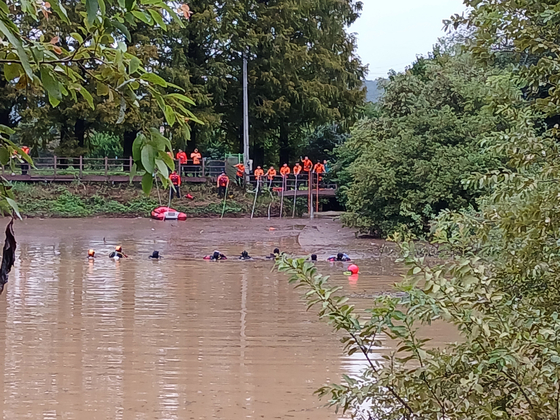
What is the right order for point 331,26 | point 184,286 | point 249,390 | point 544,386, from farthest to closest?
point 331,26 < point 184,286 < point 249,390 < point 544,386

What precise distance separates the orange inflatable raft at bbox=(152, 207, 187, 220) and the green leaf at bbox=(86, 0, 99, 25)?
2836 centimetres

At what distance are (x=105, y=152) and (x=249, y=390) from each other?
1692 inches

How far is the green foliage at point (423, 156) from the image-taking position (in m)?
21.8

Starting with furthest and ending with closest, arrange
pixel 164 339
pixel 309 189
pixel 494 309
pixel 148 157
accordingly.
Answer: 1. pixel 309 189
2. pixel 164 339
3. pixel 494 309
4. pixel 148 157

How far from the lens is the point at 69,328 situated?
1000 centimetres

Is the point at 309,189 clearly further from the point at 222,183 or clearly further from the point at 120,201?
the point at 120,201

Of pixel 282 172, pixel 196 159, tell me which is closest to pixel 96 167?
pixel 196 159

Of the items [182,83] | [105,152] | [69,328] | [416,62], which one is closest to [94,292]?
[69,328]

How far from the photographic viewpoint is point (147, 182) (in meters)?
2.05

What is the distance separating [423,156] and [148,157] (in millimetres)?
21331

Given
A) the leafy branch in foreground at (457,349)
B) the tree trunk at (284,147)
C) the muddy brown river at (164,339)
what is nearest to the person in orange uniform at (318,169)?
the tree trunk at (284,147)

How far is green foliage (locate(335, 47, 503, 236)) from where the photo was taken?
21.8 meters

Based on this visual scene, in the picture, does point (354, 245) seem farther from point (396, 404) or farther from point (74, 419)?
point (396, 404)

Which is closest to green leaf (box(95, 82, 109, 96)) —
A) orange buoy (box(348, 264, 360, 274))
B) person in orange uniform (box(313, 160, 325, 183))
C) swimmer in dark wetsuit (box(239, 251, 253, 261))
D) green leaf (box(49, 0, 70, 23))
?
green leaf (box(49, 0, 70, 23))
